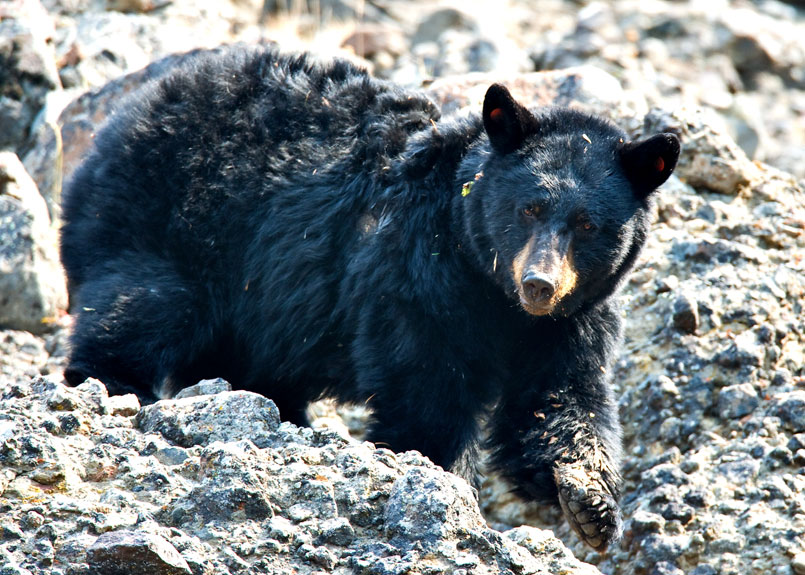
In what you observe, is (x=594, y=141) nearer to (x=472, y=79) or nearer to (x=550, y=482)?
(x=550, y=482)

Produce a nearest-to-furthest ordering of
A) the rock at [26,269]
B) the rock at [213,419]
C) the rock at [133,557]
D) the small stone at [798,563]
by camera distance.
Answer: the rock at [133,557] → the rock at [213,419] → the small stone at [798,563] → the rock at [26,269]

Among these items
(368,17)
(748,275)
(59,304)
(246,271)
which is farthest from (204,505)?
(368,17)

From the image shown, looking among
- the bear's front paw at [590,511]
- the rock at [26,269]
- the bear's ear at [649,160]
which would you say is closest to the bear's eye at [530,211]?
the bear's ear at [649,160]

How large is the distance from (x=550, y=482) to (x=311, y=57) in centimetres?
280

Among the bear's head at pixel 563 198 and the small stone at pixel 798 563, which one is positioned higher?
the bear's head at pixel 563 198

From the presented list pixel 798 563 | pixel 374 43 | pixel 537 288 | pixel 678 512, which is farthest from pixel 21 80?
pixel 798 563

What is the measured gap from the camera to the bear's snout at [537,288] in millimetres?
4312

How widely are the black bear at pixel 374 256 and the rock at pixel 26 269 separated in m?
1.59

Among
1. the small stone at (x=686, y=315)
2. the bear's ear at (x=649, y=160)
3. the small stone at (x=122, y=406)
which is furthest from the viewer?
the small stone at (x=686, y=315)

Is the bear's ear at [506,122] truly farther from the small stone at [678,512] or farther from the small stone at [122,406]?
the small stone at [122,406]

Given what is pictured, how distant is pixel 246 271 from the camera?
5.50 meters

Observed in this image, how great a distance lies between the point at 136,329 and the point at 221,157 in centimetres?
104

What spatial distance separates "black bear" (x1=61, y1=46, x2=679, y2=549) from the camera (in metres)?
4.66

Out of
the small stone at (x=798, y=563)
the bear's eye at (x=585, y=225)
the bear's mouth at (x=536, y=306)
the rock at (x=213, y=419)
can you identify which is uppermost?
the bear's eye at (x=585, y=225)
